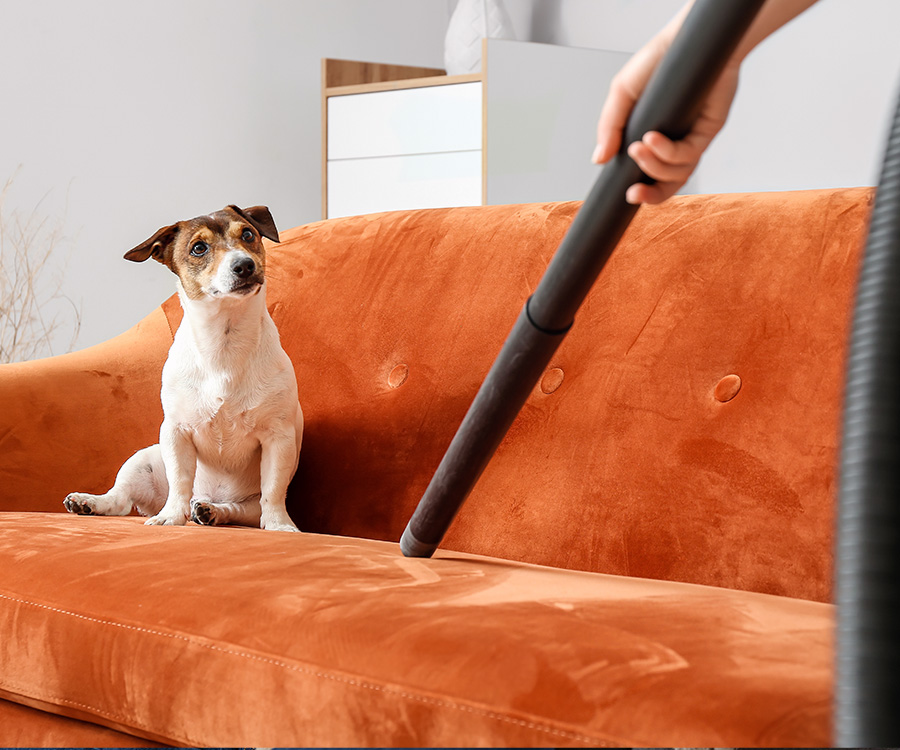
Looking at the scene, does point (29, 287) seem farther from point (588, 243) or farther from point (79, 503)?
point (588, 243)

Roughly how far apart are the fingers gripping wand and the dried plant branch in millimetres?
3108

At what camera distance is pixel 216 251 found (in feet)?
4.75

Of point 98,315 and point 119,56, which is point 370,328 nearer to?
point 98,315

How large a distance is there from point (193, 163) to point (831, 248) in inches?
135

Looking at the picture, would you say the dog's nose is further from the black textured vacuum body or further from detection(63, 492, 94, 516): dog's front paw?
the black textured vacuum body

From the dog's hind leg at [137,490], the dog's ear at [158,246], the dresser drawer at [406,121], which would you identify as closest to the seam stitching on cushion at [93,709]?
the dog's hind leg at [137,490]

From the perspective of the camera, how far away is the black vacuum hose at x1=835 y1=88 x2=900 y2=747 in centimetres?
28

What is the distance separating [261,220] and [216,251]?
16 centimetres

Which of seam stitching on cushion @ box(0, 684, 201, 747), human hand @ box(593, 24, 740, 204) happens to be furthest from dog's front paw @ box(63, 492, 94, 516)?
human hand @ box(593, 24, 740, 204)

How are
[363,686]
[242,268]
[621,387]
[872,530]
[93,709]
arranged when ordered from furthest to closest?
[242,268] → [621,387] → [93,709] → [363,686] → [872,530]

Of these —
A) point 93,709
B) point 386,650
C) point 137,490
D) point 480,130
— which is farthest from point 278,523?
point 480,130

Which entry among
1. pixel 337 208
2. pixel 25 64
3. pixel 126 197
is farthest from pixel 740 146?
pixel 25 64

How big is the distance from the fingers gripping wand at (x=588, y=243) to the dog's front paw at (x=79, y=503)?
754mm

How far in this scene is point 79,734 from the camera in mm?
802
